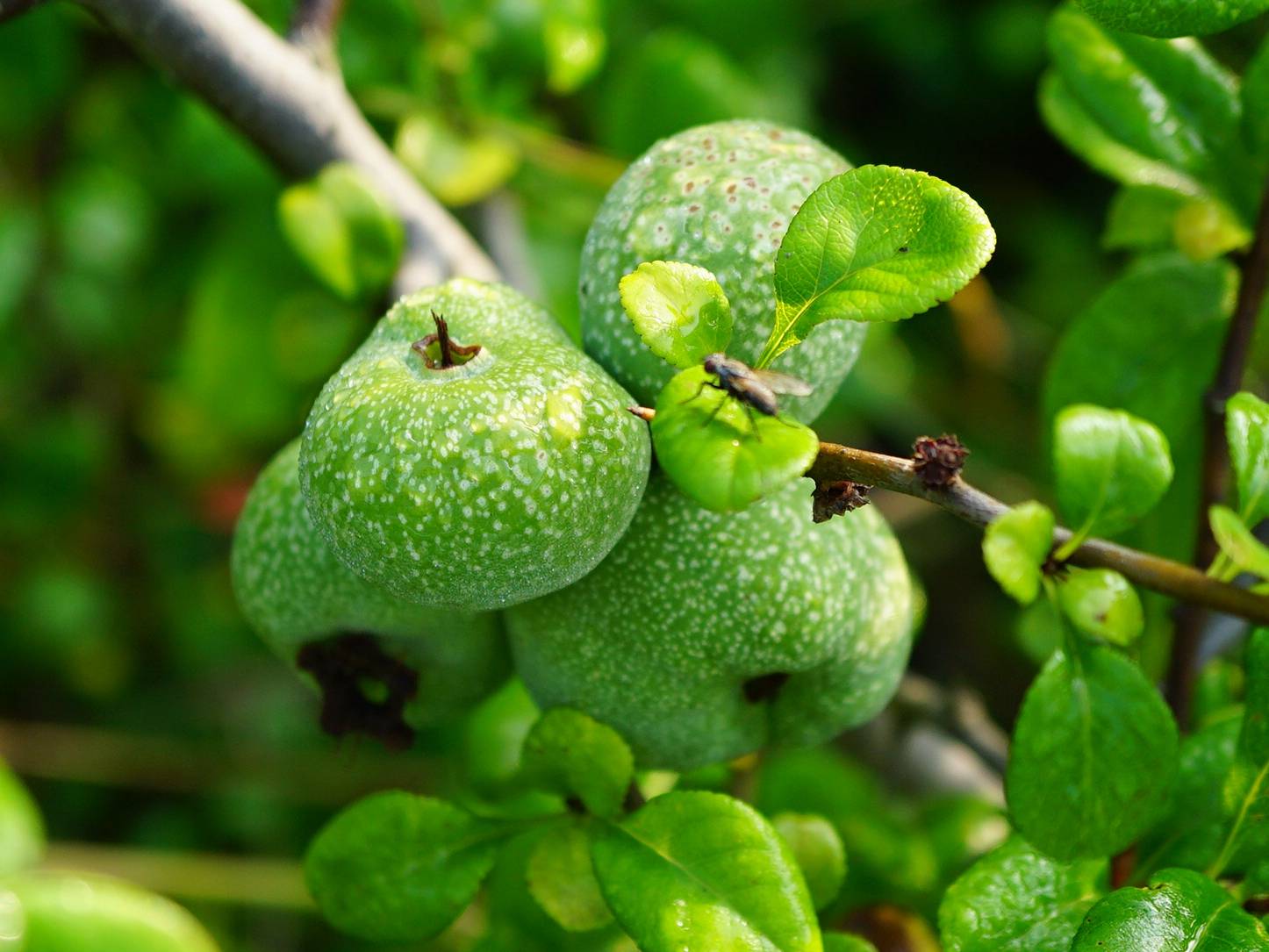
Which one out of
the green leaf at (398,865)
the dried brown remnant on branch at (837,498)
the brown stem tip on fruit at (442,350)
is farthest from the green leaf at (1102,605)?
the green leaf at (398,865)

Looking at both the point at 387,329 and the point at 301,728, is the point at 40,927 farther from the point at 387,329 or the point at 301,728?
the point at 301,728

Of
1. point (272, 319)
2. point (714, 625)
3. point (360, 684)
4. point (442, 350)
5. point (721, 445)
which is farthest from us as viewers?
point (272, 319)

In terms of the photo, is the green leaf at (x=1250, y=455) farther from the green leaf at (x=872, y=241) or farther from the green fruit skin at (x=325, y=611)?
the green fruit skin at (x=325, y=611)

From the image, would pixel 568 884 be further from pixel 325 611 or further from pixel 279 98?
pixel 279 98

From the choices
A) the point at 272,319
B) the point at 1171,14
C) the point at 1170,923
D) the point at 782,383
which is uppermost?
the point at 272,319

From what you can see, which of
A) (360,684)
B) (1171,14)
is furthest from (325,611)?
(1171,14)

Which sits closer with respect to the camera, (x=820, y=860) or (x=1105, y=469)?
(x=1105, y=469)

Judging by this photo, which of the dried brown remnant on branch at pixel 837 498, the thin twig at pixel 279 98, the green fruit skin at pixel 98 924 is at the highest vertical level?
the thin twig at pixel 279 98
